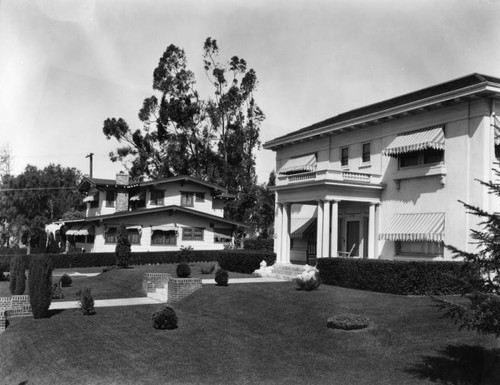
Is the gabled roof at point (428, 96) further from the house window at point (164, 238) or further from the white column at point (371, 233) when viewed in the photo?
the house window at point (164, 238)

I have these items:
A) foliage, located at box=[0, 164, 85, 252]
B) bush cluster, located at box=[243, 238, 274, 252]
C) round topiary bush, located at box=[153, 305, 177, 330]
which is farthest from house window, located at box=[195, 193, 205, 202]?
round topiary bush, located at box=[153, 305, 177, 330]

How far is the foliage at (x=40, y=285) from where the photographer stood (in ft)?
67.8

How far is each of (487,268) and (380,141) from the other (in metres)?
20.7

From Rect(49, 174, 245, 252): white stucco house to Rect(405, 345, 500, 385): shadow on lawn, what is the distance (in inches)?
1473

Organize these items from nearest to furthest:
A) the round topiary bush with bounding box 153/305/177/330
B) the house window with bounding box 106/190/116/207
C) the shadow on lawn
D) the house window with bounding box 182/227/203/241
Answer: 1. the shadow on lawn
2. the round topiary bush with bounding box 153/305/177/330
3. the house window with bounding box 182/227/203/241
4. the house window with bounding box 106/190/116/207

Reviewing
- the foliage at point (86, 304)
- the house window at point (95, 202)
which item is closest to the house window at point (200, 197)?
the house window at point (95, 202)

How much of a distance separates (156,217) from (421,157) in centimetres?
2879

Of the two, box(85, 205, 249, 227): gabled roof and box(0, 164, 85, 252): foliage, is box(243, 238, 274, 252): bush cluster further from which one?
box(0, 164, 85, 252): foliage

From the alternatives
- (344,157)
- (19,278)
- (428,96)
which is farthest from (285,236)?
(19,278)

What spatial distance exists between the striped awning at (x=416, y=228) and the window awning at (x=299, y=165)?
8277 mm

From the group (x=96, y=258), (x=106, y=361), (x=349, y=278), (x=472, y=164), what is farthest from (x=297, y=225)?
(x=106, y=361)

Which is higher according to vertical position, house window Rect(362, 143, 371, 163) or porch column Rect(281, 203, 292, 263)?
house window Rect(362, 143, 371, 163)

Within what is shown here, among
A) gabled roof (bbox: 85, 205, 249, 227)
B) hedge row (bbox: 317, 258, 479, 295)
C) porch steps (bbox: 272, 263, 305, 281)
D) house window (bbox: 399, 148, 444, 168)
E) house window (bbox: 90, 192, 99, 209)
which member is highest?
house window (bbox: 399, 148, 444, 168)

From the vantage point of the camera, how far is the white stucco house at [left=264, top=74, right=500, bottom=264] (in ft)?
80.3
